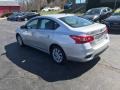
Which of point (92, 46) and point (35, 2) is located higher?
point (35, 2)

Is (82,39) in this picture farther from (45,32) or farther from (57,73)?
(45,32)

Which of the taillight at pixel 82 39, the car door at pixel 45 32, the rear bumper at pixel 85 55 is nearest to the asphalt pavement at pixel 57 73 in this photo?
the rear bumper at pixel 85 55

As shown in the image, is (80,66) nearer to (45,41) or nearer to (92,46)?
(92,46)

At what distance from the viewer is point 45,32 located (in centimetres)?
690

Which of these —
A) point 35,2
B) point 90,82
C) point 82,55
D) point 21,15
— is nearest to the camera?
point 90,82

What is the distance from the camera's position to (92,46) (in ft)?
19.0

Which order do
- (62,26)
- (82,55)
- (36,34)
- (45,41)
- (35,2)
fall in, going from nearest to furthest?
(82,55), (62,26), (45,41), (36,34), (35,2)

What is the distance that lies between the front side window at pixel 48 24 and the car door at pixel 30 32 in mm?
423

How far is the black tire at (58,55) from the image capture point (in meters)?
6.30

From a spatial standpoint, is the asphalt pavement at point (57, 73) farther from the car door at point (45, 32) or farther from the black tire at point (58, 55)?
the car door at point (45, 32)

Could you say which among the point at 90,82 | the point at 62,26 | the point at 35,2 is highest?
the point at 35,2

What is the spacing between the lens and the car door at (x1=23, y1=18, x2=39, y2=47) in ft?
25.4

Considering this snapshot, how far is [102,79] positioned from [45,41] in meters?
2.47

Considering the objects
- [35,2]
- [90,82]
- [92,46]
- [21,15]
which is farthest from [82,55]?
[35,2]
